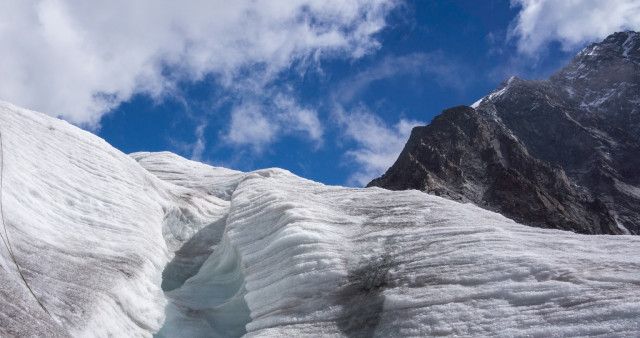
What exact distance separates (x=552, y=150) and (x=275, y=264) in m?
129

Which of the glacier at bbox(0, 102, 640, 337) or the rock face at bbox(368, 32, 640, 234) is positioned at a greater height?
the rock face at bbox(368, 32, 640, 234)

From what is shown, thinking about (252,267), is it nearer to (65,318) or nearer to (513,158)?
(65,318)

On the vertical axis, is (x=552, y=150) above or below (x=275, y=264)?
above

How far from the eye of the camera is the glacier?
10227 millimetres

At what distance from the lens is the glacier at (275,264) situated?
33.6ft

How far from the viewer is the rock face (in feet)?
287

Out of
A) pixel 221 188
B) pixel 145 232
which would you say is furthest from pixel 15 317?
pixel 221 188

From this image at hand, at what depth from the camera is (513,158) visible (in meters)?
107

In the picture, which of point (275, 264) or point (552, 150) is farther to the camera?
point (552, 150)

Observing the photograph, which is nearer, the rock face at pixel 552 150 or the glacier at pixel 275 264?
the glacier at pixel 275 264

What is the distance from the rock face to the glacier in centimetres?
6418

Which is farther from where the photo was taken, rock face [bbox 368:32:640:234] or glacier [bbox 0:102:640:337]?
rock face [bbox 368:32:640:234]

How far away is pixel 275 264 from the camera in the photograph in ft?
46.8

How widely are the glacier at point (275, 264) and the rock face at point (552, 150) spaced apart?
64.2 metres
